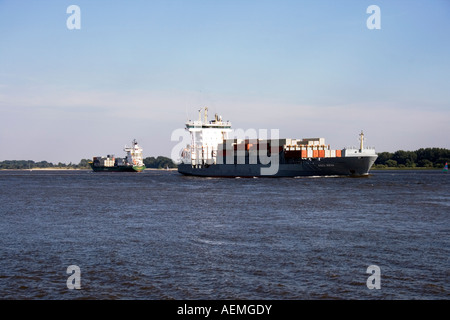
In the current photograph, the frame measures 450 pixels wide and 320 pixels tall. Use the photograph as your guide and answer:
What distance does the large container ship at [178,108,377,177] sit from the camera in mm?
88938

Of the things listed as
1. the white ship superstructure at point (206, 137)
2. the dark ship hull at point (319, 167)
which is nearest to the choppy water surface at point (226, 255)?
the dark ship hull at point (319, 167)

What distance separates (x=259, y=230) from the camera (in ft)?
82.0

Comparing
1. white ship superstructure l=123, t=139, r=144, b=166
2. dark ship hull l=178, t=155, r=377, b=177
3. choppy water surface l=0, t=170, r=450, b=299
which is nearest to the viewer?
choppy water surface l=0, t=170, r=450, b=299

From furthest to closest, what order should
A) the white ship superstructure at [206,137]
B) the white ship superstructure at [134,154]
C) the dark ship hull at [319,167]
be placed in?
the white ship superstructure at [134,154] < the white ship superstructure at [206,137] < the dark ship hull at [319,167]

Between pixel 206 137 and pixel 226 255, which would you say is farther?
pixel 206 137

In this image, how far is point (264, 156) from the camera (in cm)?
9544

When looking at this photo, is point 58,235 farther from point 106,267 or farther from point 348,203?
point 348,203

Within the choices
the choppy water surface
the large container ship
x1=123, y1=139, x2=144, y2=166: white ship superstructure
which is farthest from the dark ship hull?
x1=123, y1=139, x2=144, y2=166: white ship superstructure

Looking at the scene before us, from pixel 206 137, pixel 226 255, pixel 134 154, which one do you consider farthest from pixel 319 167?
pixel 134 154

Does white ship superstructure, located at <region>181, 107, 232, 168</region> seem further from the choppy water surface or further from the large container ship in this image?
the choppy water surface

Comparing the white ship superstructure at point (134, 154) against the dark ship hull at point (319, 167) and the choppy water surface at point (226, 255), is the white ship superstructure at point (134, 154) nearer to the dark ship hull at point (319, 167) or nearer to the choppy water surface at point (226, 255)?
the dark ship hull at point (319, 167)

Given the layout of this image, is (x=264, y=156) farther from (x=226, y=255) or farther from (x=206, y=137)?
(x=226, y=255)

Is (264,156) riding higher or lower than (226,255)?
higher

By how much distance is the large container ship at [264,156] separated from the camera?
8894 cm
